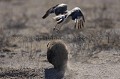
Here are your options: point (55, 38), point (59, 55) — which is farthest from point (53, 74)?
point (55, 38)

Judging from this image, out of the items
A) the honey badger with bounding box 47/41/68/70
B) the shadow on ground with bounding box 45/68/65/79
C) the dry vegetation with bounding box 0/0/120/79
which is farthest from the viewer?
the dry vegetation with bounding box 0/0/120/79

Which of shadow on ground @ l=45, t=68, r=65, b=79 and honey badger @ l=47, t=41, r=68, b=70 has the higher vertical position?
honey badger @ l=47, t=41, r=68, b=70

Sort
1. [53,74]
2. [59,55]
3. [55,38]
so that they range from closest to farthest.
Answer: [53,74]
[59,55]
[55,38]

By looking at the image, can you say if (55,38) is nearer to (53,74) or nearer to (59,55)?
(59,55)

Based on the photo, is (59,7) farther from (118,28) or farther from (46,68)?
(118,28)

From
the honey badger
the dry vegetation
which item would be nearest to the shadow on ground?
the dry vegetation

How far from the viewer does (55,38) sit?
11.6 m

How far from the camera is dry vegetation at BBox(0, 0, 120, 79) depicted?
9219 millimetres

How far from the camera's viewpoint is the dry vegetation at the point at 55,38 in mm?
9219

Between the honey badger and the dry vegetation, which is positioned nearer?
the honey badger

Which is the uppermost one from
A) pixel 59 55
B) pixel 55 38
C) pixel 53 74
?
pixel 55 38

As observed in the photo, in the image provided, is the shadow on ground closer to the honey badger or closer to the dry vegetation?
the dry vegetation

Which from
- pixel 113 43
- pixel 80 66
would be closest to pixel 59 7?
pixel 80 66

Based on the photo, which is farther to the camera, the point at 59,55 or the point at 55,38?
the point at 55,38
